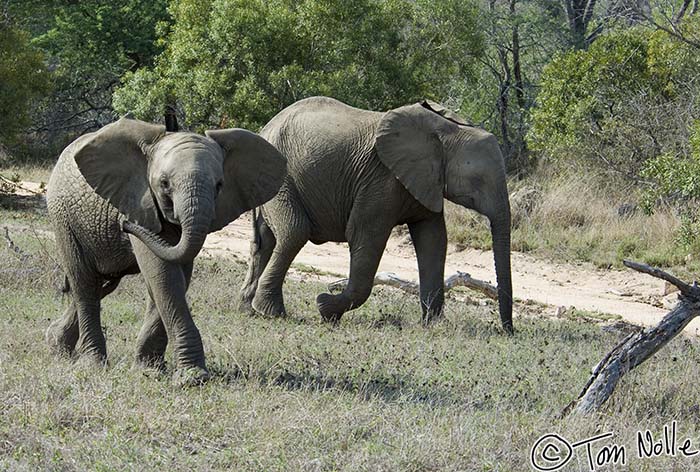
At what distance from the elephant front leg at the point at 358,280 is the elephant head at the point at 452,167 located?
577mm

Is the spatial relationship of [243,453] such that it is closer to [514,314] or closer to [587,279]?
[514,314]

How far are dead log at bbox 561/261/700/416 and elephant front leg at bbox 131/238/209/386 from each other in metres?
2.20

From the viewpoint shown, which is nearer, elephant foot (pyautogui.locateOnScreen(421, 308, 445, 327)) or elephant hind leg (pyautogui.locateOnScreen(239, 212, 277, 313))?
elephant foot (pyautogui.locateOnScreen(421, 308, 445, 327))

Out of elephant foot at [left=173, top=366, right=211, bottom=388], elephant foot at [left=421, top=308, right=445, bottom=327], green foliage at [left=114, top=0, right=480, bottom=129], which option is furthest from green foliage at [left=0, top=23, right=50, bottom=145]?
elephant foot at [left=173, top=366, right=211, bottom=388]

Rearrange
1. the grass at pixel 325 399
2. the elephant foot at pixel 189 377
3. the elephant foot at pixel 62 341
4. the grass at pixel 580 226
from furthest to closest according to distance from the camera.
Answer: the grass at pixel 580 226 < the elephant foot at pixel 62 341 < the elephant foot at pixel 189 377 < the grass at pixel 325 399

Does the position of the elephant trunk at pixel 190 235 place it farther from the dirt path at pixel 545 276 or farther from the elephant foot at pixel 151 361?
the dirt path at pixel 545 276

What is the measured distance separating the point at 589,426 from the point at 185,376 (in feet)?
7.74

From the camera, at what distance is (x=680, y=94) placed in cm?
1761

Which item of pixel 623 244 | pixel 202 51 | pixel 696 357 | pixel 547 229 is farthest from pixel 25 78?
pixel 696 357

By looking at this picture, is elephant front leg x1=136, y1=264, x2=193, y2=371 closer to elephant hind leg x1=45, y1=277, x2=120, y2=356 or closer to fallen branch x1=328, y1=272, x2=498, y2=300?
elephant hind leg x1=45, y1=277, x2=120, y2=356

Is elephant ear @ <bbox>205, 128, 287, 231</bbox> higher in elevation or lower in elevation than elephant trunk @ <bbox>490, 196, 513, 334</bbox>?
higher

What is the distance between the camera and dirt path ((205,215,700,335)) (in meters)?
13.4

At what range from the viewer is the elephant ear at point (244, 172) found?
724 cm

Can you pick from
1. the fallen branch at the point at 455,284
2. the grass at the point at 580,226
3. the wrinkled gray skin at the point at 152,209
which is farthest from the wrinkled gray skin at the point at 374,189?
the grass at the point at 580,226
